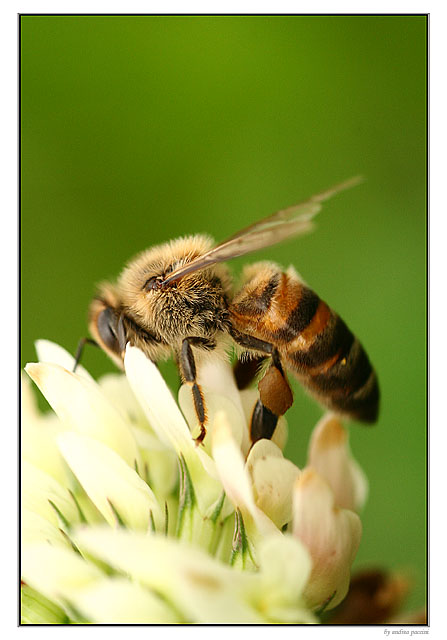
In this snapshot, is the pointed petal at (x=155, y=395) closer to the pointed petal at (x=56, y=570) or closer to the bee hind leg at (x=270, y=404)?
the bee hind leg at (x=270, y=404)

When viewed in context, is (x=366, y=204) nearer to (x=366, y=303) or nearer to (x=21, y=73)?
(x=366, y=303)

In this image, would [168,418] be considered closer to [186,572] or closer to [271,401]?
[271,401]

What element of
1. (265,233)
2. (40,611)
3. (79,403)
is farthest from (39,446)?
(265,233)

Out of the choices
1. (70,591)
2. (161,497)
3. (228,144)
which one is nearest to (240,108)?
(228,144)

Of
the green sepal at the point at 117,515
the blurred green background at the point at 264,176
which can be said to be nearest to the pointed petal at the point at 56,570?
the green sepal at the point at 117,515

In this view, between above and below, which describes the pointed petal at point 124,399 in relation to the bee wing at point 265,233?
below

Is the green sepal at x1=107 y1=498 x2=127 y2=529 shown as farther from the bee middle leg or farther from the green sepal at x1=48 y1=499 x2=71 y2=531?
the bee middle leg

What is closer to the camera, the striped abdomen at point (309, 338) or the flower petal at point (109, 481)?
the flower petal at point (109, 481)

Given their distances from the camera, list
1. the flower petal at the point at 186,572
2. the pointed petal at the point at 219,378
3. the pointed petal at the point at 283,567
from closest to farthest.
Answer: the flower petal at the point at 186,572 → the pointed petal at the point at 283,567 → the pointed petal at the point at 219,378
